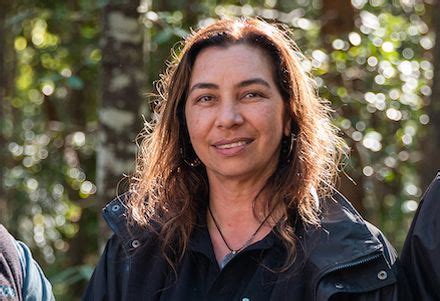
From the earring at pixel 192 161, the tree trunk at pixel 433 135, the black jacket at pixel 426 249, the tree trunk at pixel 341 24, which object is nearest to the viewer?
the black jacket at pixel 426 249

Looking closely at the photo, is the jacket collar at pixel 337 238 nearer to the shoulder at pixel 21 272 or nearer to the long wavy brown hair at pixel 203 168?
the long wavy brown hair at pixel 203 168

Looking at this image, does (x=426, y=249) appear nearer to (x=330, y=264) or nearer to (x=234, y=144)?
(x=330, y=264)

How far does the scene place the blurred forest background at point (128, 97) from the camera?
214 inches

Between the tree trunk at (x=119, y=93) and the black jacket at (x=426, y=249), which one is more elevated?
the tree trunk at (x=119, y=93)

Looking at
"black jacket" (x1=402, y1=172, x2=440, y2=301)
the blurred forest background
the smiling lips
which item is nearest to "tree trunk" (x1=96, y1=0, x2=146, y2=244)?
the blurred forest background

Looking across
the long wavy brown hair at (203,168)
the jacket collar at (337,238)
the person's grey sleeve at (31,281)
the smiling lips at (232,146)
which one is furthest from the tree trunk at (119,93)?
the jacket collar at (337,238)

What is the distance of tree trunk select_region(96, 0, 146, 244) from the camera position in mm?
5383

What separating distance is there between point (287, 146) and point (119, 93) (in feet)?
5.95

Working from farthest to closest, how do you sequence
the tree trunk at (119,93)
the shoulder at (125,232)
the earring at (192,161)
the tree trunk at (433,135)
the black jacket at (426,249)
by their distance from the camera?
the tree trunk at (433,135)
the tree trunk at (119,93)
the earring at (192,161)
the shoulder at (125,232)
the black jacket at (426,249)

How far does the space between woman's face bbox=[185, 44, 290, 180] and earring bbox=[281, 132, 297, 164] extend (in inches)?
1.4

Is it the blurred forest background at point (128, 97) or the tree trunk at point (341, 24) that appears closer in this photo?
the blurred forest background at point (128, 97)

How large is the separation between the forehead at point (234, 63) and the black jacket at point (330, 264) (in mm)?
526

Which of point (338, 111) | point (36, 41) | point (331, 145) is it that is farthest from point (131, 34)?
point (36, 41)

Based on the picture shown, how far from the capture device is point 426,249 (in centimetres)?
341
